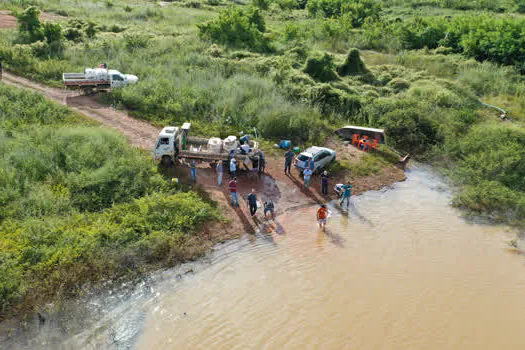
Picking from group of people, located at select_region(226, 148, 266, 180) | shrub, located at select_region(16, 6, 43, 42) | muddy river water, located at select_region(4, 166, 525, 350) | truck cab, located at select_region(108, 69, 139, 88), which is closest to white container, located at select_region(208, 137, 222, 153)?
group of people, located at select_region(226, 148, 266, 180)

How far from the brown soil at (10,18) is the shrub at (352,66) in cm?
2593

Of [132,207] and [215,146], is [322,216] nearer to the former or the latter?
[215,146]

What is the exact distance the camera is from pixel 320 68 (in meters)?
28.9

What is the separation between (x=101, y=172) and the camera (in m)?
15.8

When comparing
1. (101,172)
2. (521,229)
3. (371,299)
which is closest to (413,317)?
(371,299)

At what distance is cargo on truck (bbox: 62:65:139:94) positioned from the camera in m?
24.0

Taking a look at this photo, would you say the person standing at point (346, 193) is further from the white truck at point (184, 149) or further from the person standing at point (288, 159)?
the white truck at point (184, 149)

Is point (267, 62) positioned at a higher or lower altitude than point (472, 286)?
higher

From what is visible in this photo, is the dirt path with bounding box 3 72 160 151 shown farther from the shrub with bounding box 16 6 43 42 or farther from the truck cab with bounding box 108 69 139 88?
the shrub with bounding box 16 6 43 42

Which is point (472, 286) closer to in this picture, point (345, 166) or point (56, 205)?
point (345, 166)

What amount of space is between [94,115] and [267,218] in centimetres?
1198

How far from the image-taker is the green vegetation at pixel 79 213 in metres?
12.2

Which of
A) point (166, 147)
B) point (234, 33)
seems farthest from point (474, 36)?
point (166, 147)

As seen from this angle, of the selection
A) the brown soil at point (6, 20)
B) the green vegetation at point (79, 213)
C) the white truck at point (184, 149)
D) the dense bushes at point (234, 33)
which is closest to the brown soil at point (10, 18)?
the brown soil at point (6, 20)
